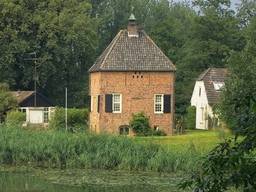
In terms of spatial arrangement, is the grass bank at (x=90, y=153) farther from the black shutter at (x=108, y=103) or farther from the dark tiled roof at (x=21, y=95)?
the dark tiled roof at (x=21, y=95)

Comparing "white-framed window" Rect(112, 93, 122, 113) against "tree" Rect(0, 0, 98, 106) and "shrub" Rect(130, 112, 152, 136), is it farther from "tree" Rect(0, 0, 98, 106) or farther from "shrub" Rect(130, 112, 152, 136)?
"tree" Rect(0, 0, 98, 106)

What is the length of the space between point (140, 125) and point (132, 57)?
4481 millimetres

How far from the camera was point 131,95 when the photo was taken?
132 feet

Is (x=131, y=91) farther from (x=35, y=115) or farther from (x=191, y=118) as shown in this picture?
(x=191, y=118)

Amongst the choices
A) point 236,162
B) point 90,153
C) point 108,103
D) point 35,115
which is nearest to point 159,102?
point 108,103

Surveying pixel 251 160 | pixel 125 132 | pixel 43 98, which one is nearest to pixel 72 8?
pixel 43 98

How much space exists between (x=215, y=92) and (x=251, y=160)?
4500 cm

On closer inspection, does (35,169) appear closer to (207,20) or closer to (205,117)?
(205,117)

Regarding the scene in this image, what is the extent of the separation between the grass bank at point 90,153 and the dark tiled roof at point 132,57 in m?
14.1

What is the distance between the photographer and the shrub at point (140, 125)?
128ft

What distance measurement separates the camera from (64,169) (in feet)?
81.8

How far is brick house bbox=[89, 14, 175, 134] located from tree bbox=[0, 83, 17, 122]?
7775 mm

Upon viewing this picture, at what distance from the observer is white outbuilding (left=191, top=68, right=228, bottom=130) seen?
48844mm

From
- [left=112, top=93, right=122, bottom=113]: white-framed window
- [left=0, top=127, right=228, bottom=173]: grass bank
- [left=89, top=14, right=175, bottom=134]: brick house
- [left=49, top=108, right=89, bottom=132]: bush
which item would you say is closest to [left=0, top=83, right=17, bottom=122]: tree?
[left=49, top=108, right=89, bottom=132]: bush
